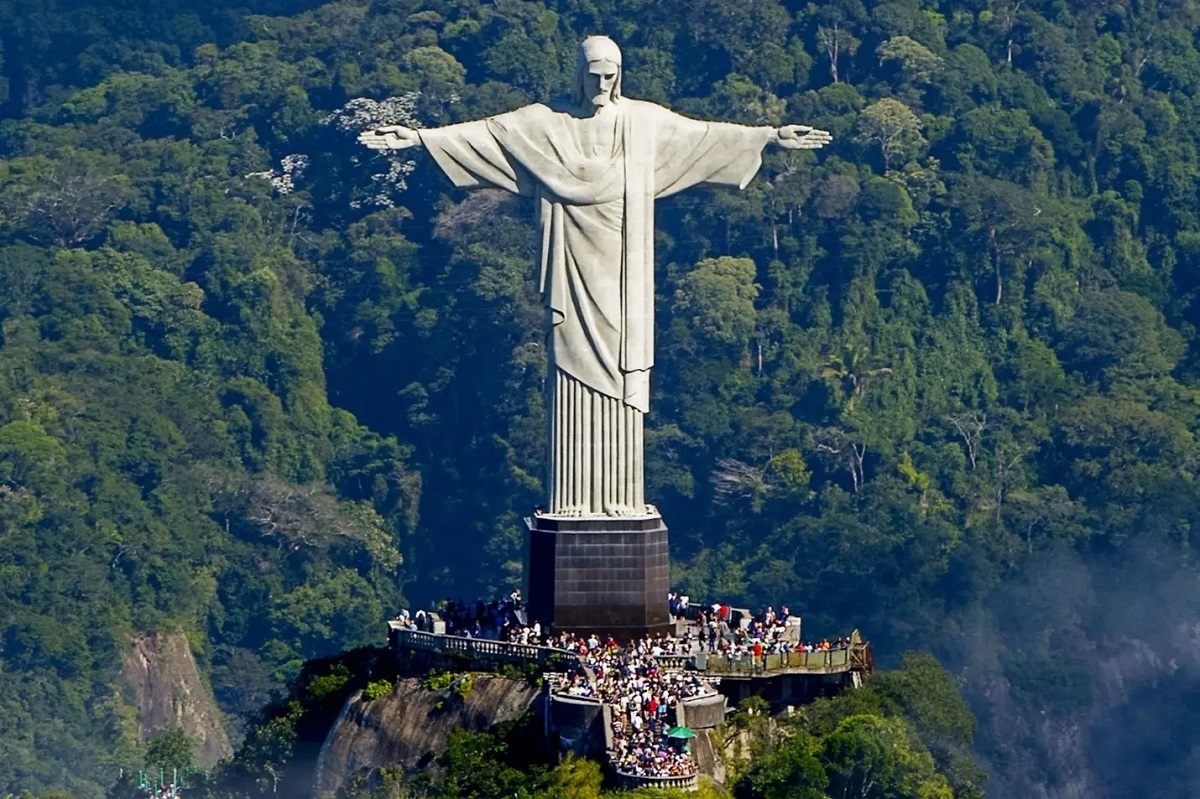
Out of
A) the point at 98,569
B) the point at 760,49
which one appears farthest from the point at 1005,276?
the point at 98,569

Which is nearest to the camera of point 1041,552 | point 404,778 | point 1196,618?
point 404,778

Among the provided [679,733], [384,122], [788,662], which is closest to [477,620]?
[788,662]

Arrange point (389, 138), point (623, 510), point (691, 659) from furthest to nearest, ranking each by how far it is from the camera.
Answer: point (623, 510), point (389, 138), point (691, 659)

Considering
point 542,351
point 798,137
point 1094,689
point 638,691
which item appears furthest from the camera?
point 542,351

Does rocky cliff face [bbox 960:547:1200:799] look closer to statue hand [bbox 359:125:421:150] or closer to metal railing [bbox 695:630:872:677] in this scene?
metal railing [bbox 695:630:872:677]

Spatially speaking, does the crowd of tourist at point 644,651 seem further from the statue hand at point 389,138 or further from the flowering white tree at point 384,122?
the flowering white tree at point 384,122

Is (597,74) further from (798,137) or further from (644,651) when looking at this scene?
(644,651)

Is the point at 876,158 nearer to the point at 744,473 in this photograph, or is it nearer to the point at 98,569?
the point at 744,473
